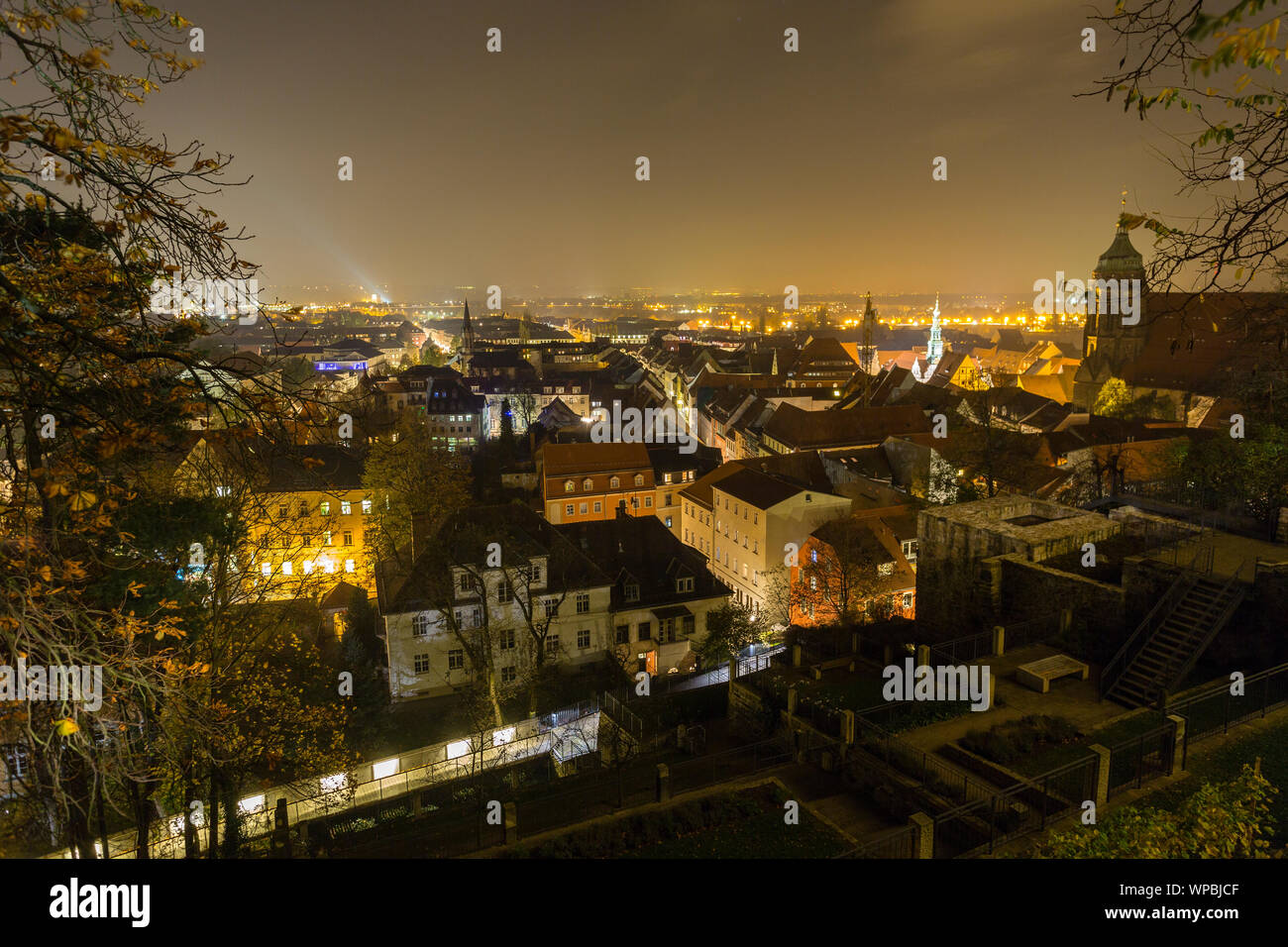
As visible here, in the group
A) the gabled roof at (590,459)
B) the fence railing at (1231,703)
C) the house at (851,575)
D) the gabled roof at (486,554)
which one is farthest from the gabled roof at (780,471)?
the fence railing at (1231,703)

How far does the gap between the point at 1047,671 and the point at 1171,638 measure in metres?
2.41

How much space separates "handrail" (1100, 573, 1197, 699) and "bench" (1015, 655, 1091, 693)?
1.47ft

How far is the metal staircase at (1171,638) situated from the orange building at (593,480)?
99.3 ft

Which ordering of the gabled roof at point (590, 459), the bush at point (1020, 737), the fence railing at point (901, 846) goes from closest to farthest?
the fence railing at point (901, 846) → the bush at point (1020, 737) → the gabled roof at point (590, 459)

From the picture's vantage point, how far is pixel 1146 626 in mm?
15234

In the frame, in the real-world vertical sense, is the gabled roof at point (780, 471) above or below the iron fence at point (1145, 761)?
above

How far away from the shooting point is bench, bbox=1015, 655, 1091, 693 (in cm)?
1484

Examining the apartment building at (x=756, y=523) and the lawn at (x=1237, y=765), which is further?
A: the apartment building at (x=756, y=523)

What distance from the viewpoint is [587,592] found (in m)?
28.5

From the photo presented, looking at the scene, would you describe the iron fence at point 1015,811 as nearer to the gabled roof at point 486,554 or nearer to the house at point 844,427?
the gabled roof at point 486,554

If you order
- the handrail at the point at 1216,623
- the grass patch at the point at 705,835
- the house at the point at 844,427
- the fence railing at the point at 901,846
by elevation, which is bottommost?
the grass patch at the point at 705,835

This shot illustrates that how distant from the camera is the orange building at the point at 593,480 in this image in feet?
141

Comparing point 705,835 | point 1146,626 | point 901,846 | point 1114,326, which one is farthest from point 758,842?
point 1114,326
